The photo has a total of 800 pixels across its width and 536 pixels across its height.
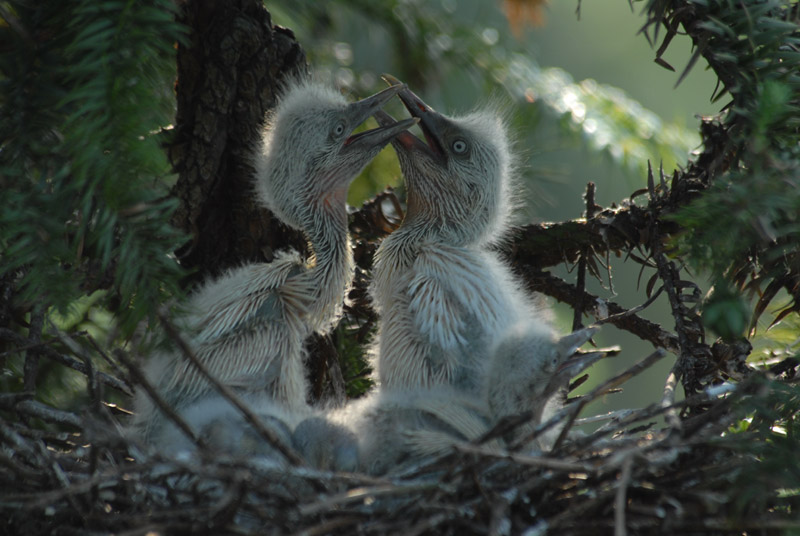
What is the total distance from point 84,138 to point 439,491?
767 millimetres

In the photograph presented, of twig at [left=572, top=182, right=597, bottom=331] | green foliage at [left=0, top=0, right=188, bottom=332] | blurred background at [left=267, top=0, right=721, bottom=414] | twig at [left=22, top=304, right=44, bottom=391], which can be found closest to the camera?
green foliage at [left=0, top=0, right=188, bottom=332]

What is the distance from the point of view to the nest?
3.92ft

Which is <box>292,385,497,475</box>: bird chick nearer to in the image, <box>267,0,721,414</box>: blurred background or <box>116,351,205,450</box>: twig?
<box>116,351,205,450</box>: twig

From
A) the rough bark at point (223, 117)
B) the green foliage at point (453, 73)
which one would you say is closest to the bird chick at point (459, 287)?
the rough bark at point (223, 117)

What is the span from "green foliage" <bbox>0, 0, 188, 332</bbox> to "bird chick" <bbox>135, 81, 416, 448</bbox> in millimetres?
273

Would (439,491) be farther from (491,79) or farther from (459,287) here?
(491,79)

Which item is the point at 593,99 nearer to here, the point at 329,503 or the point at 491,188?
the point at 491,188

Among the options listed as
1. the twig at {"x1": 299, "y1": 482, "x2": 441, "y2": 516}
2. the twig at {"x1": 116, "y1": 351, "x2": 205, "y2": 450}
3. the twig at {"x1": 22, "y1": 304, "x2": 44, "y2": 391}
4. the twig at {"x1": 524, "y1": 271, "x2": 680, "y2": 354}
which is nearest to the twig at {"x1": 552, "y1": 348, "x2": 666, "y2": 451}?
the twig at {"x1": 299, "y1": 482, "x2": 441, "y2": 516}

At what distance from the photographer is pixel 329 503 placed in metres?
1.12

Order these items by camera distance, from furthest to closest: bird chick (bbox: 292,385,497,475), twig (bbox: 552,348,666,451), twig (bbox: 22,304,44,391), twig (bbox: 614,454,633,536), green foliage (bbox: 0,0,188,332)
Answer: twig (bbox: 22,304,44,391)
bird chick (bbox: 292,385,497,475)
twig (bbox: 552,348,666,451)
green foliage (bbox: 0,0,188,332)
twig (bbox: 614,454,633,536)

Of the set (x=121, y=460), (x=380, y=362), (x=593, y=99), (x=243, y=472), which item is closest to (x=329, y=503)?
(x=243, y=472)

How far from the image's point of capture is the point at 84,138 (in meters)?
1.15

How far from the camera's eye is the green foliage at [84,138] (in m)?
1.17

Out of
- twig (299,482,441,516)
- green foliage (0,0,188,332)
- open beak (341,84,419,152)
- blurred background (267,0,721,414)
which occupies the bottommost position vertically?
twig (299,482,441,516)
